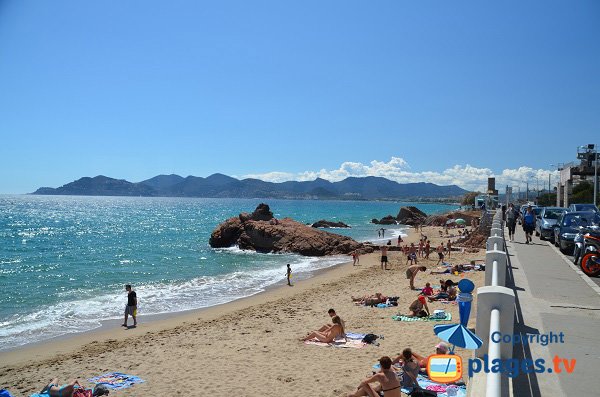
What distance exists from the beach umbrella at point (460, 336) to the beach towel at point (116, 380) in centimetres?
635

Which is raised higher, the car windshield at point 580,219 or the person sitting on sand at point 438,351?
the car windshield at point 580,219

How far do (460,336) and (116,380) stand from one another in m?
7.14

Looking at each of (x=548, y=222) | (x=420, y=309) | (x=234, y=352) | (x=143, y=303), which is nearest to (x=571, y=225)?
(x=548, y=222)

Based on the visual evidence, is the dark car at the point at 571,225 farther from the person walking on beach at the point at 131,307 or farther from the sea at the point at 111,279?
the person walking on beach at the point at 131,307

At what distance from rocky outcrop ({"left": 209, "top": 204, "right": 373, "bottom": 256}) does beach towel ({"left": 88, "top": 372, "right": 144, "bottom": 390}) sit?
2721 centimetres

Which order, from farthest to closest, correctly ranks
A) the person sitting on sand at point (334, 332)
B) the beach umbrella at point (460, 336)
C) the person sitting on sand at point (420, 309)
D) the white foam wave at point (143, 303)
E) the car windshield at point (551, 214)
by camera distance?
the car windshield at point (551, 214), the white foam wave at point (143, 303), the person sitting on sand at point (420, 309), the person sitting on sand at point (334, 332), the beach umbrella at point (460, 336)

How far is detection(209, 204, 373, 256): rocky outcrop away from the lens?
37.2 m

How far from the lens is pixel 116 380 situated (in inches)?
375

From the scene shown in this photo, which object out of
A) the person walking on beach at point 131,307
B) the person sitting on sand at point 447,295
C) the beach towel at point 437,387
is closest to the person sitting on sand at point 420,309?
the person sitting on sand at point 447,295

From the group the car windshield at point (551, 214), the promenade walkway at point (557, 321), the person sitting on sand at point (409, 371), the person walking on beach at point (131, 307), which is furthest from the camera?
the car windshield at point (551, 214)

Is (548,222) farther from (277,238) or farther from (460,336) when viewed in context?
(277,238)

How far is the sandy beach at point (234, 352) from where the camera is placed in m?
8.89

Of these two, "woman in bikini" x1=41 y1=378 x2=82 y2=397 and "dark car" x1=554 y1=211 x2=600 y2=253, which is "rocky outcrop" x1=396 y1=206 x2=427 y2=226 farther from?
"woman in bikini" x1=41 y1=378 x2=82 y2=397

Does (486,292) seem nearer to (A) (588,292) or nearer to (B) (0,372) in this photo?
(A) (588,292)
